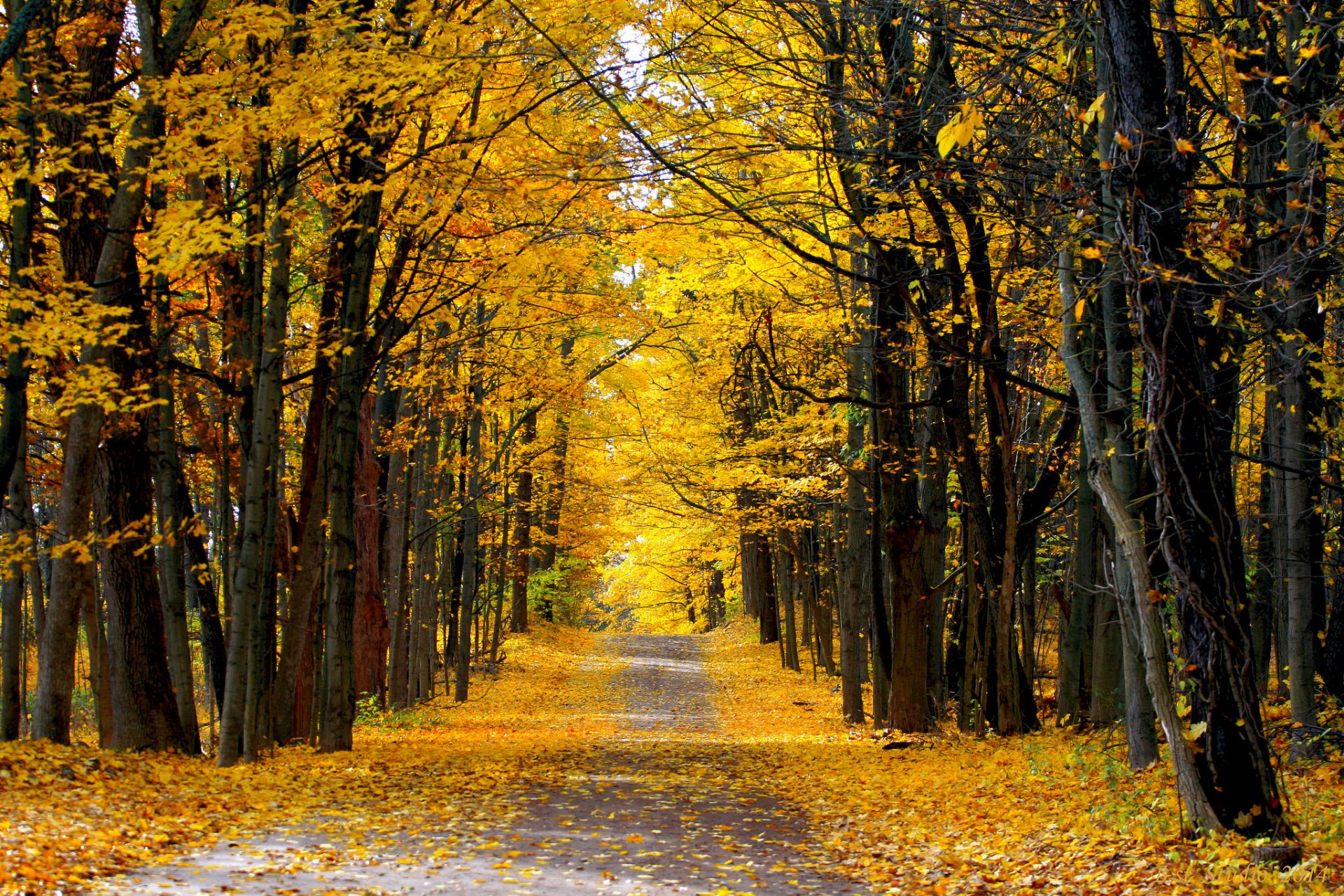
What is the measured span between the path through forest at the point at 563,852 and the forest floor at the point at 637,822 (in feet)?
0.08

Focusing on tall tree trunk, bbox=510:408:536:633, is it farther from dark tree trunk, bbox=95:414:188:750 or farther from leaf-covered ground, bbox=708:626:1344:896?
leaf-covered ground, bbox=708:626:1344:896

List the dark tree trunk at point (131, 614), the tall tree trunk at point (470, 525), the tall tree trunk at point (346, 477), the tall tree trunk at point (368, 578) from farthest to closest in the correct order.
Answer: the tall tree trunk at point (470, 525), the tall tree trunk at point (368, 578), the tall tree trunk at point (346, 477), the dark tree trunk at point (131, 614)

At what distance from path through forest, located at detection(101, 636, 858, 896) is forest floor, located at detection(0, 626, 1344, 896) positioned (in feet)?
0.08

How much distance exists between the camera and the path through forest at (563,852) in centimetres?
541

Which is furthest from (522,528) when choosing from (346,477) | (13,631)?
(13,631)

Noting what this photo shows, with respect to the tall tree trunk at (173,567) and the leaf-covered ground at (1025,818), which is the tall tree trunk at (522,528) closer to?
the tall tree trunk at (173,567)

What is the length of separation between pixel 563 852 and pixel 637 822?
1248 mm

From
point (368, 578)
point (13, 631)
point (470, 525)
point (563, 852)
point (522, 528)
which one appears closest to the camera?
point (563, 852)

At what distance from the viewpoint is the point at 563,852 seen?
640cm

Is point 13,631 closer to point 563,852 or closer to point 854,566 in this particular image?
point 563,852

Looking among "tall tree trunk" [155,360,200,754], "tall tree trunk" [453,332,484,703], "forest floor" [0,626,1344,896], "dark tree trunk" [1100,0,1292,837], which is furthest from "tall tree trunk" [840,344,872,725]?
"tall tree trunk" [155,360,200,754]

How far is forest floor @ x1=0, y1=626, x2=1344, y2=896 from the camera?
5.34 metres

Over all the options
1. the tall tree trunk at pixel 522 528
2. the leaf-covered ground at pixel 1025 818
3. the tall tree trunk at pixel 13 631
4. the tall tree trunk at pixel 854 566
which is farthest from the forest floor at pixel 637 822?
the tall tree trunk at pixel 522 528

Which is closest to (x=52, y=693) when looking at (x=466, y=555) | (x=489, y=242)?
(x=489, y=242)
